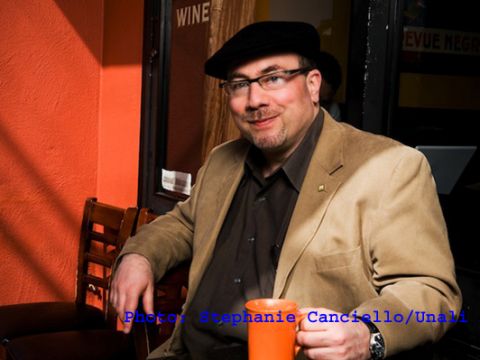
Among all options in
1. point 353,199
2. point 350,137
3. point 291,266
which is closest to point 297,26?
point 350,137

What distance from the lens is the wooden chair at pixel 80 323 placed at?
2.74m

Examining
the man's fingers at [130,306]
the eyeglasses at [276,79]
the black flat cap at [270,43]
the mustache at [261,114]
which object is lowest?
the man's fingers at [130,306]

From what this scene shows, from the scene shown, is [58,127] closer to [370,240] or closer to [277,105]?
[277,105]

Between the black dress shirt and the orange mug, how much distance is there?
525 mm

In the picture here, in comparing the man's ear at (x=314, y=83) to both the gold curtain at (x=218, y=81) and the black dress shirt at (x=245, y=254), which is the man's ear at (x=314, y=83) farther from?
the gold curtain at (x=218, y=81)

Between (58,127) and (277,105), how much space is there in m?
2.25

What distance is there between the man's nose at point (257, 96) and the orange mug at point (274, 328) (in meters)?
0.79

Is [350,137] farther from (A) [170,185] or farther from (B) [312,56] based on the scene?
(A) [170,185]

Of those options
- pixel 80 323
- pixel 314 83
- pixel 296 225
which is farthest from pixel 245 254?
pixel 80 323

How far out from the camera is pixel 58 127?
13.0 feet

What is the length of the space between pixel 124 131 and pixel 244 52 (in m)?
2.07

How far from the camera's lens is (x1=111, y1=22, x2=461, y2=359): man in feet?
5.46

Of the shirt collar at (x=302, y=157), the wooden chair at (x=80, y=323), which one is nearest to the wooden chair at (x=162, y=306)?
the wooden chair at (x=80, y=323)

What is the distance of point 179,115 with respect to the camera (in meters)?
3.64
